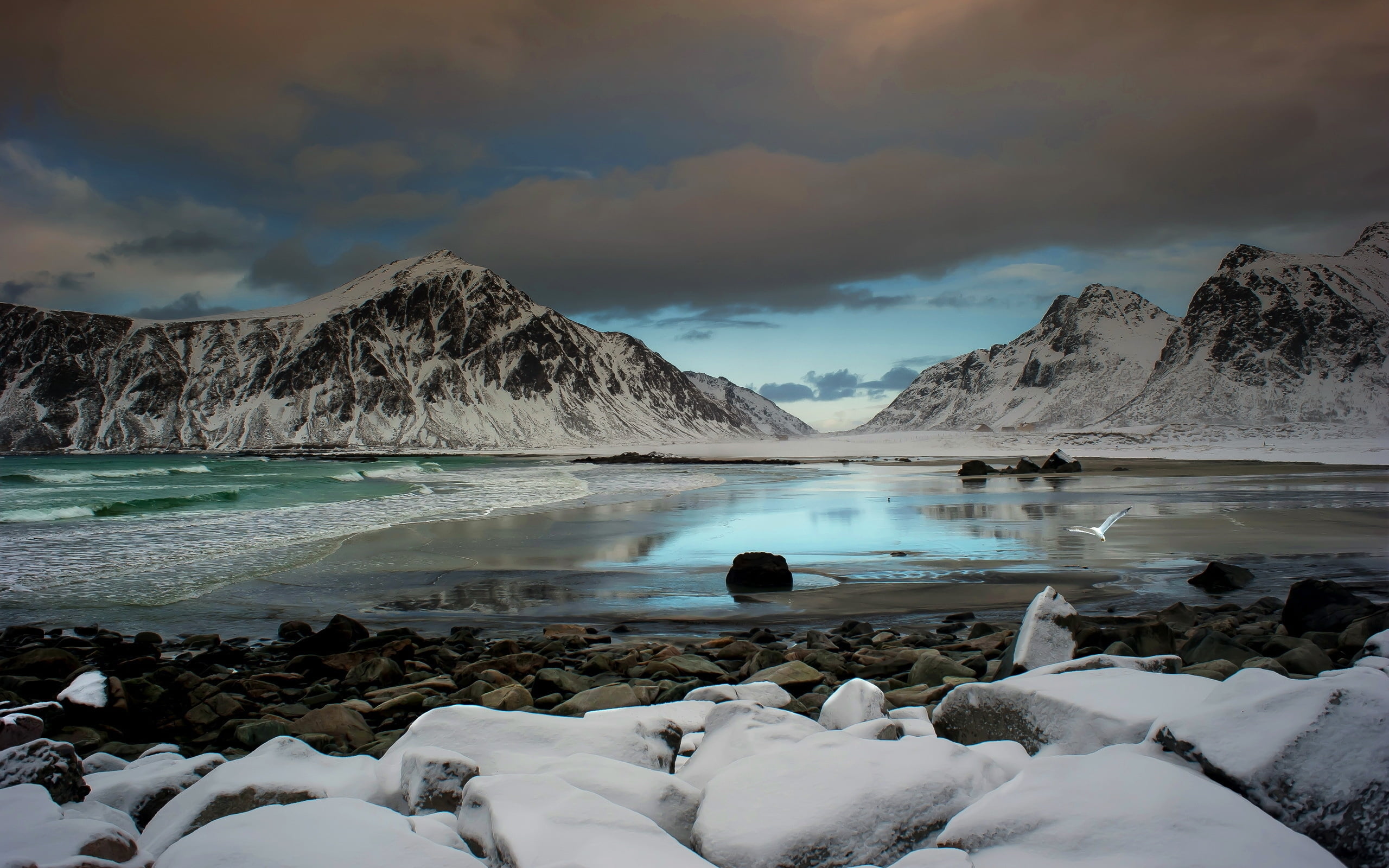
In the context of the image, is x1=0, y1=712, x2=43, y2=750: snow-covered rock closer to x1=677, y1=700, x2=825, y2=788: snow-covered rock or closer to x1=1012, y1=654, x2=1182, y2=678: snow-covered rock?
x1=677, y1=700, x2=825, y2=788: snow-covered rock

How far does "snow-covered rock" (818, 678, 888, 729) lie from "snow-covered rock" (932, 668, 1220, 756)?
0.38 m

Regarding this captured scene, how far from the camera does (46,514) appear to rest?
26812 millimetres

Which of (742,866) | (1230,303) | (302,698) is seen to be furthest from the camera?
(1230,303)

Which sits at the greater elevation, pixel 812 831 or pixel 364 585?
pixel 812 831

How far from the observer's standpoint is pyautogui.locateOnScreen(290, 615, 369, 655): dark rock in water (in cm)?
888

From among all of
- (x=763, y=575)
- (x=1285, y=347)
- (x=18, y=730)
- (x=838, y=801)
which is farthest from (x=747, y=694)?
(x=1285, y=347)

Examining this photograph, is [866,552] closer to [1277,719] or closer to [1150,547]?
[1150,547]

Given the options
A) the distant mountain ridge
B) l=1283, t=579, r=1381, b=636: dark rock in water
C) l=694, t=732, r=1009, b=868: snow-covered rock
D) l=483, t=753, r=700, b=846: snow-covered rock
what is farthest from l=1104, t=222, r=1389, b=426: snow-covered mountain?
l=483, t=753, r=700, b=846: snow-covered rock

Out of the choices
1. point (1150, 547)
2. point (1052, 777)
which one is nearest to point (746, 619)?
point (1052, 777)

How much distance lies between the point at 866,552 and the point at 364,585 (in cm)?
974

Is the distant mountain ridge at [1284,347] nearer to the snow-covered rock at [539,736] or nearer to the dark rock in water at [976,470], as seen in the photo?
the dark rock in water at [976,470]

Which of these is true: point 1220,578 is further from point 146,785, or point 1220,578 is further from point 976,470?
point 976,470

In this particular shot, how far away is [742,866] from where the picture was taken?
2965 millimetres

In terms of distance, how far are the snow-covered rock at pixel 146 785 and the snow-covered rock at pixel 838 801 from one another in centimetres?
272
